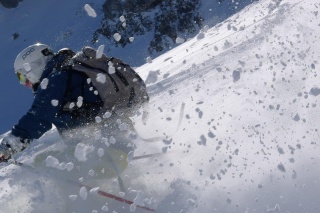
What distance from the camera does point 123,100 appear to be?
4766mm

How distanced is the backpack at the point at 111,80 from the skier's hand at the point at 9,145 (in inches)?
33.4

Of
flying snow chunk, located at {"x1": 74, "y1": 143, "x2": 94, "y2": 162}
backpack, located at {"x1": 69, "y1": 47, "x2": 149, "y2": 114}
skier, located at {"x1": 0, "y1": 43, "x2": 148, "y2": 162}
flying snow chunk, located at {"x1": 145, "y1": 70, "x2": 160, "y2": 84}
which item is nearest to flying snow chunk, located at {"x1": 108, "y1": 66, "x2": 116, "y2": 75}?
backpack, located at {"x1": 69, "y1": 47, "x2": 149, "y2": 114}

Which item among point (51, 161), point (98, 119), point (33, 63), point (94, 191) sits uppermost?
point (33, 63)

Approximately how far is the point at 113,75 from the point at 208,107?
131 cm

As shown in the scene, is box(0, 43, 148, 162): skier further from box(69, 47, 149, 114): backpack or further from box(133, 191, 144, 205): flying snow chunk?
box(133, 191, 144, 205): flying snow chunk

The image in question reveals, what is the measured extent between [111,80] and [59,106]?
0.56 meters

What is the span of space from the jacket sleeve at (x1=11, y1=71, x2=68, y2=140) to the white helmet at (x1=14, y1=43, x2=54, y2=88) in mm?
544

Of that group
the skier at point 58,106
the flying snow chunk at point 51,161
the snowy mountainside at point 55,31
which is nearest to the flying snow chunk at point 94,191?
the flying snow chunk at point 51,161

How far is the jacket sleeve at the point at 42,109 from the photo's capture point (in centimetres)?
443

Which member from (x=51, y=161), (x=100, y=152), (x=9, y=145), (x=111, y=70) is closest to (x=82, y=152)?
(x=100, y=152)

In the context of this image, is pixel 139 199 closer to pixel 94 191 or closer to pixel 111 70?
pixel 94 191

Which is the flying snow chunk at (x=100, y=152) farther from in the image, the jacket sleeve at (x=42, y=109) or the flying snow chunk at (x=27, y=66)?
the flying snow chunk at (x=27, y=66)

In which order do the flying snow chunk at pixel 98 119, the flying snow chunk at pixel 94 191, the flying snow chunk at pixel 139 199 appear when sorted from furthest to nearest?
the flying snow chunk at pixel 98 119
the flying snow chunk at pixel 94 191
the flying snow chunk at pixel 139 199

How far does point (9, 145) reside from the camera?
14.4 ft
